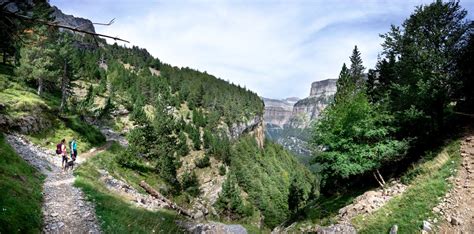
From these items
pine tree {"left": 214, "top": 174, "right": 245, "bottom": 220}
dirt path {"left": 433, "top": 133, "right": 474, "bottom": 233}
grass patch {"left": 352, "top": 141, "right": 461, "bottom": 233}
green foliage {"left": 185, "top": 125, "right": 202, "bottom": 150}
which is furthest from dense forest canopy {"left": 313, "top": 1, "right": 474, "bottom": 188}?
green foliage {"left": 185, "top": 125, "right": 202, "bottom": 150}

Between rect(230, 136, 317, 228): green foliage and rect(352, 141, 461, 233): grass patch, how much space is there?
70.2 m

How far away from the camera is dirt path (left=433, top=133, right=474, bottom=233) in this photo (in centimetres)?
1942

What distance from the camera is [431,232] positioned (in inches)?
778

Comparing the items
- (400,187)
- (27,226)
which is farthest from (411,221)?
(27,226)

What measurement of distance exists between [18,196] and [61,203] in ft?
8.58

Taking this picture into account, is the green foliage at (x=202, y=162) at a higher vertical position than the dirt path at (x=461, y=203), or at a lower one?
lower

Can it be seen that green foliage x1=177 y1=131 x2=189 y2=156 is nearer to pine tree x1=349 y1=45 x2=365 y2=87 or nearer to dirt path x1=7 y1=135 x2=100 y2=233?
pine tree x1=349 y1=45 x2=365 y2=87

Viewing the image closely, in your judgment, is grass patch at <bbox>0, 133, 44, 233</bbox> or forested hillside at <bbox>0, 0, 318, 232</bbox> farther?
forested hillside at <bbox>0, 0, 318, 232</bbox>

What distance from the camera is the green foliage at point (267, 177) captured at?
328 feet

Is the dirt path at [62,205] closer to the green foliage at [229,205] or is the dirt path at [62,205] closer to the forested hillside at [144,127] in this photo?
the forested hillside at [144,127]

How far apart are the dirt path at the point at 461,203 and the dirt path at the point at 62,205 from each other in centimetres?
2007

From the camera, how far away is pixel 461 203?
814 inches

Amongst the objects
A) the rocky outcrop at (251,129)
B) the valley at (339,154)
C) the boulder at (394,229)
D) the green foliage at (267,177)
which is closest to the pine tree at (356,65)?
the valley at (339,154)

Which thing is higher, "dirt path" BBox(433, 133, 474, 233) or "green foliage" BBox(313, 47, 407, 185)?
"green foliage" BBox(313, 47, 407, 185)
